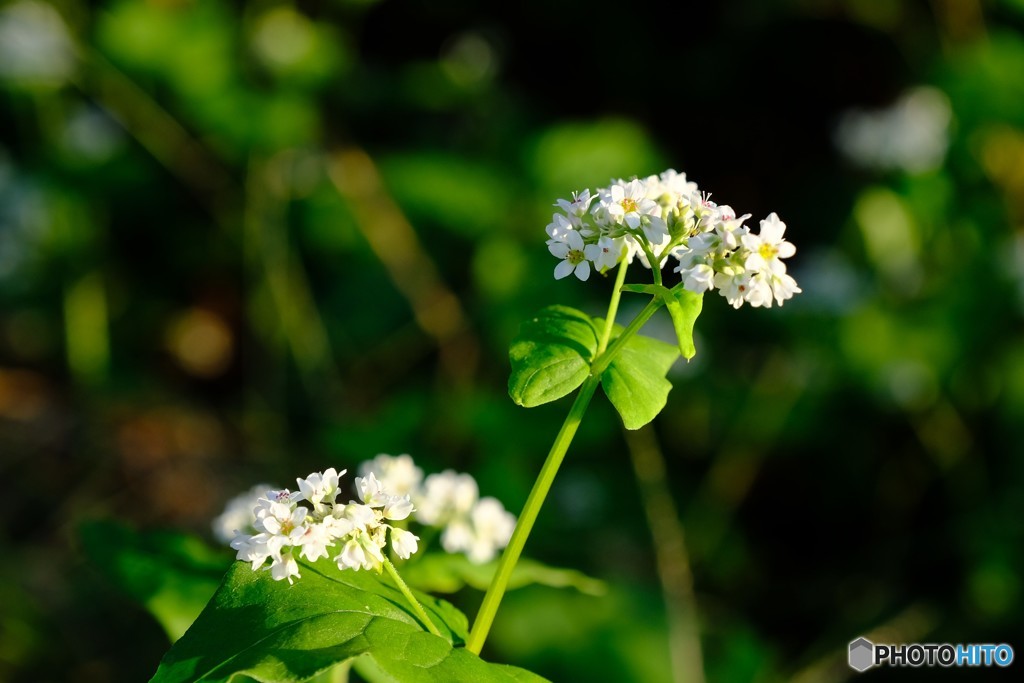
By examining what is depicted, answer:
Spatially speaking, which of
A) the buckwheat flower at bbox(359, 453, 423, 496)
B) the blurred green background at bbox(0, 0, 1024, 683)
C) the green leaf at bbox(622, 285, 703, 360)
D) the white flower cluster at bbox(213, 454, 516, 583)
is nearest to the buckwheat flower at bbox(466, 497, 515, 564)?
the buckwheat flower at bbox(359, 453, 423, 496)

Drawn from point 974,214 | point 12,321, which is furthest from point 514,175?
point 12,321

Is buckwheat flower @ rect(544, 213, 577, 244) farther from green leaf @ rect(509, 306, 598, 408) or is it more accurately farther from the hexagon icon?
the hexagon icon

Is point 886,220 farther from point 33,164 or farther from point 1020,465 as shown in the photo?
point 33,164

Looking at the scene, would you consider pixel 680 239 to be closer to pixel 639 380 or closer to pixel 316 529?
pixel 639 380

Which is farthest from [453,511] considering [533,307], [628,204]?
[533,307]

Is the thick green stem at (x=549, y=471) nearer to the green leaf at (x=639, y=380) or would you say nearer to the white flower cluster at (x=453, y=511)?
the green leaf at (x=639, y=380)

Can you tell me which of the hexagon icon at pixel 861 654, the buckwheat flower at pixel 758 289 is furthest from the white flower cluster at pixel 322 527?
the hexagon icon at pixel 861 654
